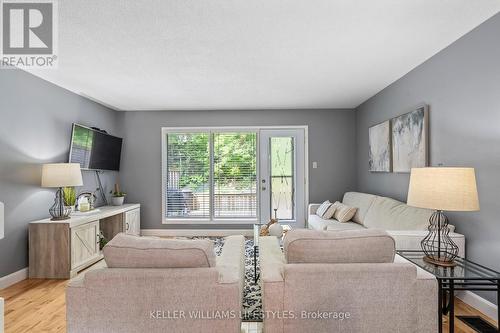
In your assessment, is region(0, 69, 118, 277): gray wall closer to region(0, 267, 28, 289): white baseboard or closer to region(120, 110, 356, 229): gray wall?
region(0, 267, 28, 289): white baseboard

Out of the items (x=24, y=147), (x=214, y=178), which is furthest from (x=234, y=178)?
(x=24, y=147)

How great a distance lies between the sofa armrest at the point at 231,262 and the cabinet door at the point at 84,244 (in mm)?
2109

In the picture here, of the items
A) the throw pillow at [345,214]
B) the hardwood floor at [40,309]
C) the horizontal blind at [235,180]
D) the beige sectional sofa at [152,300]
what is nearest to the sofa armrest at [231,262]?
the beige sectional sofa at [152,300]

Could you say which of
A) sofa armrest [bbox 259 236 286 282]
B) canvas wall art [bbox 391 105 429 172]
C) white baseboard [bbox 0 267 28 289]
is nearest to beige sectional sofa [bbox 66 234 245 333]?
sofa armrest [bbox 259 236 286 282]

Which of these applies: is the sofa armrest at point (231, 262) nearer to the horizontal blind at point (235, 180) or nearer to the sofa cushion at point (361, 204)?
the sofa cushion at point (361, 204)

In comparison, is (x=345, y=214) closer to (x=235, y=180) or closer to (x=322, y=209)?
(x=322, y=209)

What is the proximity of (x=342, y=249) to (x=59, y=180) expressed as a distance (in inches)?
125

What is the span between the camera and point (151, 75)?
3191mm

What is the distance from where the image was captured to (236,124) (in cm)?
502

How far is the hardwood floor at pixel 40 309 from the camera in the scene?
205cm

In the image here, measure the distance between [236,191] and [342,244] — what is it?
366cm

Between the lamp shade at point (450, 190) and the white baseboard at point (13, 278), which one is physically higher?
the lamp shade at point (450, 190)

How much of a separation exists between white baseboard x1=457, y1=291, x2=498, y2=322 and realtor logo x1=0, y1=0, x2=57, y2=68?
4043 millimetres

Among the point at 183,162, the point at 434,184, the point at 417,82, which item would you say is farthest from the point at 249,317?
the point at 183,162
